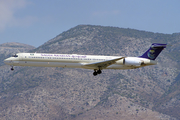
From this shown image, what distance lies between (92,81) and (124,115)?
3224 cm

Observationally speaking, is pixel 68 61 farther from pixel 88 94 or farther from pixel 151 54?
pixel 88 94

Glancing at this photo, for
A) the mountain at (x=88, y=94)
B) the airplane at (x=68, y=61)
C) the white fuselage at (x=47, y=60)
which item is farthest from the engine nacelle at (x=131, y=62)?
the mountain at (x=88, y=94)

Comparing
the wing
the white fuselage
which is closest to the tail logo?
the wing

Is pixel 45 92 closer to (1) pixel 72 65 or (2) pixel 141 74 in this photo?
(2) pixel 141 74

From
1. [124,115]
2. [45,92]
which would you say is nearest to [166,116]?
[124,115]

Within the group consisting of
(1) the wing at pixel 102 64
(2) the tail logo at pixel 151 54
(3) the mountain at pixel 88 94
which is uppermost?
(2) the tail logo at pixel 151 54

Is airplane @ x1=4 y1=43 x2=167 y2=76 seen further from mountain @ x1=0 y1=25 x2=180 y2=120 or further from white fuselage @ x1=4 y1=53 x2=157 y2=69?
mountain @ x1=0 y1=25 x2=180 y2=120

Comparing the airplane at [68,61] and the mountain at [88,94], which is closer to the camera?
the airplane at [68,61]

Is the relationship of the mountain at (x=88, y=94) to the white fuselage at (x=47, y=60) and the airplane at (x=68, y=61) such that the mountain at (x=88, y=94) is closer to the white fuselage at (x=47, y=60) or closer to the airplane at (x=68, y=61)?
the airplane at (x=68, y=61)

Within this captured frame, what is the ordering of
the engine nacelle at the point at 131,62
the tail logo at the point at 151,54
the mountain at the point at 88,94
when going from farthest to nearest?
the mountain at the point at 88,94 < the tail logo at the point at 151,54 < the engine nacelle at the point at 131,62

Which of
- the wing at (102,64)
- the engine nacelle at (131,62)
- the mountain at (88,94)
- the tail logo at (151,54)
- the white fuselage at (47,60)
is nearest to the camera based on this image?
the white fuselage at (47,60)

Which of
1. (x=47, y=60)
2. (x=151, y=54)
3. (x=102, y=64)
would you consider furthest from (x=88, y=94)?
(x=47, y=60)

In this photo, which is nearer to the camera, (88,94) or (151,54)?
(151,54)

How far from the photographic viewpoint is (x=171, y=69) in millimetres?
195625
